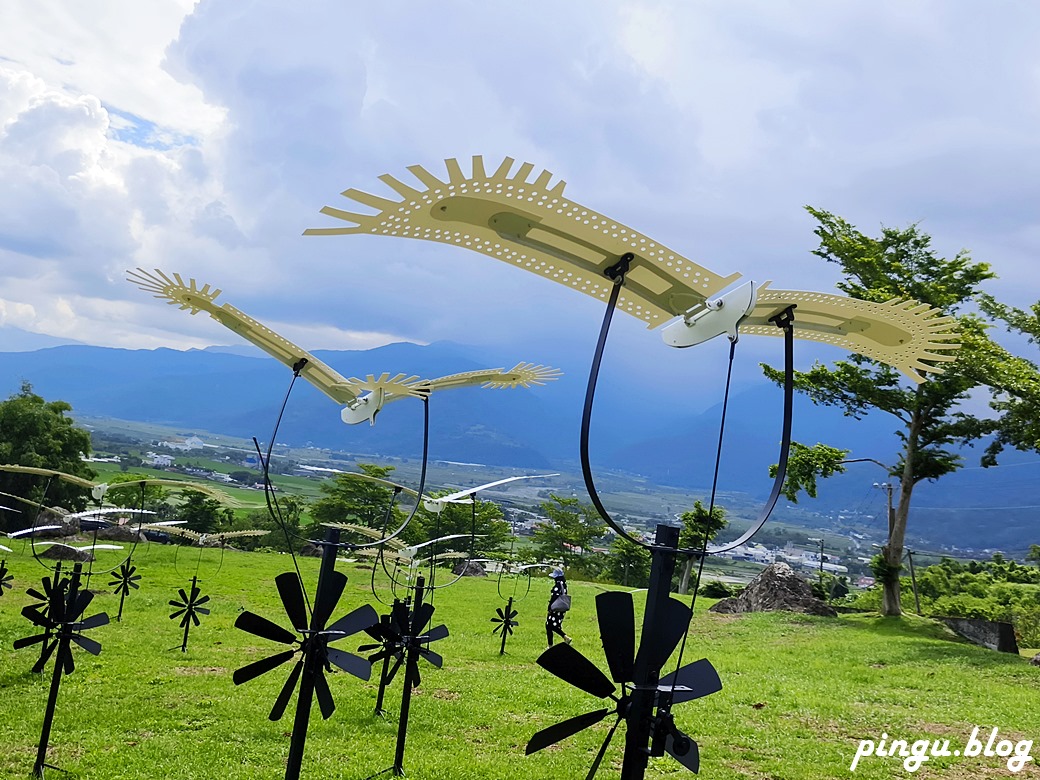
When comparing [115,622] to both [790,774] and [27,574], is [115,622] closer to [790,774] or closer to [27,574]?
[27,574]

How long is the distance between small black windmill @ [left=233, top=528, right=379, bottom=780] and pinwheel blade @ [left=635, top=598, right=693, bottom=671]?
1.68m

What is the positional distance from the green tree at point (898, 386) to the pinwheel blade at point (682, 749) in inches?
511

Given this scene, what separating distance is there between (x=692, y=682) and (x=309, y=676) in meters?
1.96

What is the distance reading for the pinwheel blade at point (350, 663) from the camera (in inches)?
144

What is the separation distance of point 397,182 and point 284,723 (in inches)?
237

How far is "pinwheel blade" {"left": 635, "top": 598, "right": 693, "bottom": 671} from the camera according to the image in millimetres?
2508

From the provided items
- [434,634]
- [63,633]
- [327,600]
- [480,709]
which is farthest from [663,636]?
[480,709]

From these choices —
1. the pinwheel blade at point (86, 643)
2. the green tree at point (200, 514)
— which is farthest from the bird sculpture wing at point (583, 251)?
the green tree at point (200, 514)

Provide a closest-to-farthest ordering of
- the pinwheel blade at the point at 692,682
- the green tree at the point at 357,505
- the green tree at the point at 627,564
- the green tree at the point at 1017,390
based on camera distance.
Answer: the pinwheel blade at the point at 692,682, the green tree at the point at 1017,390, the green tree at the point at 357,505, the green tree at the point at 627,564

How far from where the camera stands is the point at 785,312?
9.31ft

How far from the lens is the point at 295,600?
375cm

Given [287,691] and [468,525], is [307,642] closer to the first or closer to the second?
[287,691]

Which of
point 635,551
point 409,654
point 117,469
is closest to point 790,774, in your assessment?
point 409,654

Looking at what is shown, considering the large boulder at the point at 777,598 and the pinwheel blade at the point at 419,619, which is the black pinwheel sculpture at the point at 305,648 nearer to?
the pinwheel blade at the point at 419,619
